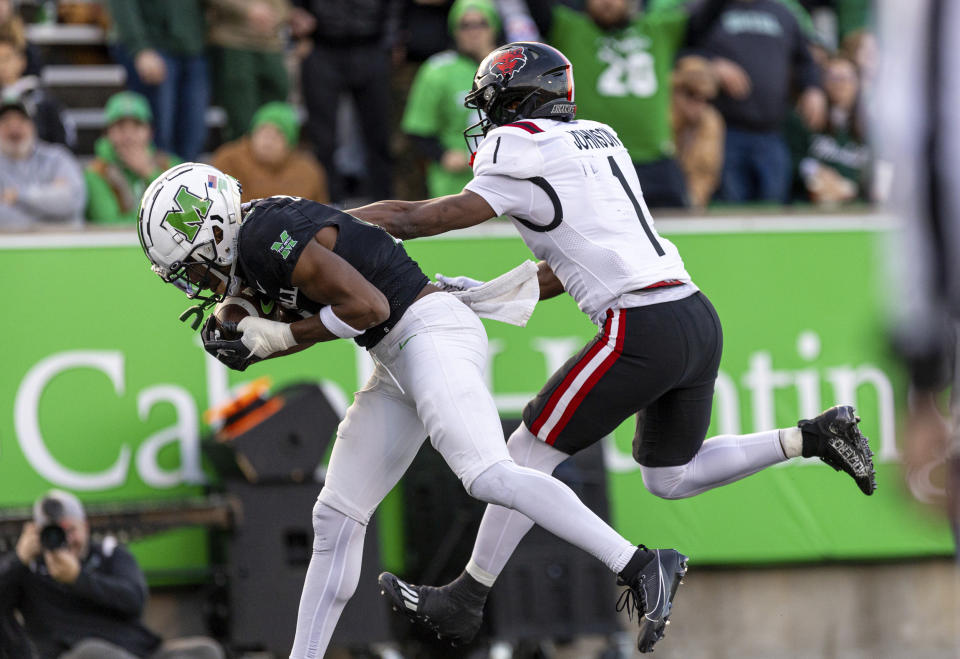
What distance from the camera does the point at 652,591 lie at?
4938 mm

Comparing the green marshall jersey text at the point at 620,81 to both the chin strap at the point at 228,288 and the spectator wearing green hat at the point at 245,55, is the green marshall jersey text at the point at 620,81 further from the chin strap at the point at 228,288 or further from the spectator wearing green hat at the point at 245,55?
the chin strap at the point at 228,288

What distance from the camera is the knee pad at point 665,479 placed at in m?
5.52

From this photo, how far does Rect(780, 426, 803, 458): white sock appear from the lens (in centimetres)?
550

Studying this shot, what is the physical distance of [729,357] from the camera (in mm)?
8945

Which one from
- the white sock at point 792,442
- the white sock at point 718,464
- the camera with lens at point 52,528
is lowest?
the camera with lens at point 52,528

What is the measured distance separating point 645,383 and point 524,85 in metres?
1.05

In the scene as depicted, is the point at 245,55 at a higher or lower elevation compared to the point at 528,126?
lower

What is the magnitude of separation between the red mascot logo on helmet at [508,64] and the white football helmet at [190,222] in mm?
955

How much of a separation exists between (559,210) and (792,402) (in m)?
4.15

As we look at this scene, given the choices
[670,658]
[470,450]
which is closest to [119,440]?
[670,658]

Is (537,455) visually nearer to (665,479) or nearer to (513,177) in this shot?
(665,479)

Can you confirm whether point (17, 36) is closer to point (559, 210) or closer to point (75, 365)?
point (75, 365)

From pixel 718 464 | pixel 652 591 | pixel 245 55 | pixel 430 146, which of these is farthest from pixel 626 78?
pixel 652 591

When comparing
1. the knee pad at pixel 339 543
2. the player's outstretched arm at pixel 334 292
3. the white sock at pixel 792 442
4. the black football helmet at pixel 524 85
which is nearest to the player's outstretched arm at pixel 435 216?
the player's outstretched arm at pixel 334 292
